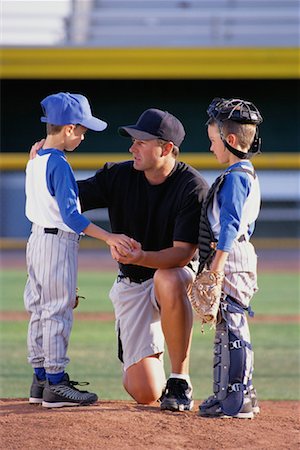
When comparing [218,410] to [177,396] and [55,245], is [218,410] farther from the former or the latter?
[55,245]

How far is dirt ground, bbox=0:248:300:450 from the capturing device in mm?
4551

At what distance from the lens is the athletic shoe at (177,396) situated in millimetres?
5289

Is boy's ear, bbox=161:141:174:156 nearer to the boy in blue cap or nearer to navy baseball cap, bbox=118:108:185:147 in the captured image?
navy baseball cap, bbox=118:108:185:147

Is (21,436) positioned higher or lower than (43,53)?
lower

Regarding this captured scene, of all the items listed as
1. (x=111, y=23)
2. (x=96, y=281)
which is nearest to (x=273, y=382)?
(x=96, y=281)

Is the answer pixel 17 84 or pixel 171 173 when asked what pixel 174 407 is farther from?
pixel 17 84

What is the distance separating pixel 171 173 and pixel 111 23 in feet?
82.2

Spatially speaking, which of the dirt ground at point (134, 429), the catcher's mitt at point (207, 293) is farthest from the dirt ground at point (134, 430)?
the catcher's mitt at point (207, 293)

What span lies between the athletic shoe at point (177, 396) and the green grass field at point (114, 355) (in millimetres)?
1466

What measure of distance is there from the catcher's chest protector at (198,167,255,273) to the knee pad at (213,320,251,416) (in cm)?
37

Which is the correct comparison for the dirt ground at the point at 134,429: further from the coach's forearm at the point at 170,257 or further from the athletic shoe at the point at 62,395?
the coach's forearm at the point at 170,257

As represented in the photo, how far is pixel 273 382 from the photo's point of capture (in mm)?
7688

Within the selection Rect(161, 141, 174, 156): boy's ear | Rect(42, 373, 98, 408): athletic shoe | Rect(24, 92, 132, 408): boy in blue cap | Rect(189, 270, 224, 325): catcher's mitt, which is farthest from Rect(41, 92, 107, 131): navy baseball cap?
Rect(42, 373, 98, 408): athletic shoe

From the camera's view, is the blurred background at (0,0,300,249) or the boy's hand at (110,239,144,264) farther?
Result: the blurred background at (0,0,300,249)
